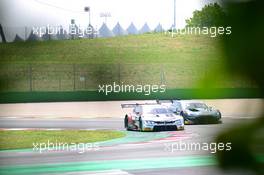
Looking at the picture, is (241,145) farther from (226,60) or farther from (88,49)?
(88,49)

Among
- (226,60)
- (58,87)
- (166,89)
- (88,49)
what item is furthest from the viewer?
(166,89)

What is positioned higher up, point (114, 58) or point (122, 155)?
point (114, 58)

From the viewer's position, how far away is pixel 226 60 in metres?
0.25

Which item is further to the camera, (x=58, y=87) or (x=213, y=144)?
(x=58, y=87)

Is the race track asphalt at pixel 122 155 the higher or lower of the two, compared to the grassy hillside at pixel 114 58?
lower

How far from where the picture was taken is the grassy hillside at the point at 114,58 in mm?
281

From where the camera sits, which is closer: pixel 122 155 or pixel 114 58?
pixel 114 58

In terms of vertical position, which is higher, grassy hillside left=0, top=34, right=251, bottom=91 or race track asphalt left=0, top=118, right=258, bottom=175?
grassy hillside left=0, top=34, right=251, bottom=91

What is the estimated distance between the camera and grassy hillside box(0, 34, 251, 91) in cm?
28

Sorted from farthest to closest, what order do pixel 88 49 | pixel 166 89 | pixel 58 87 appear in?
1. pixel 166 89
2. pixel 58 87
3. pixel 88 49

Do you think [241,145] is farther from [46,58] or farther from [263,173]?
[46,58]

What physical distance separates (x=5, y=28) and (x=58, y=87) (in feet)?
0.56

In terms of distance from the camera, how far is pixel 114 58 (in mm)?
334

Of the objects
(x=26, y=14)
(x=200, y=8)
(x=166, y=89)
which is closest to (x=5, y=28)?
(x=26, y=14)
